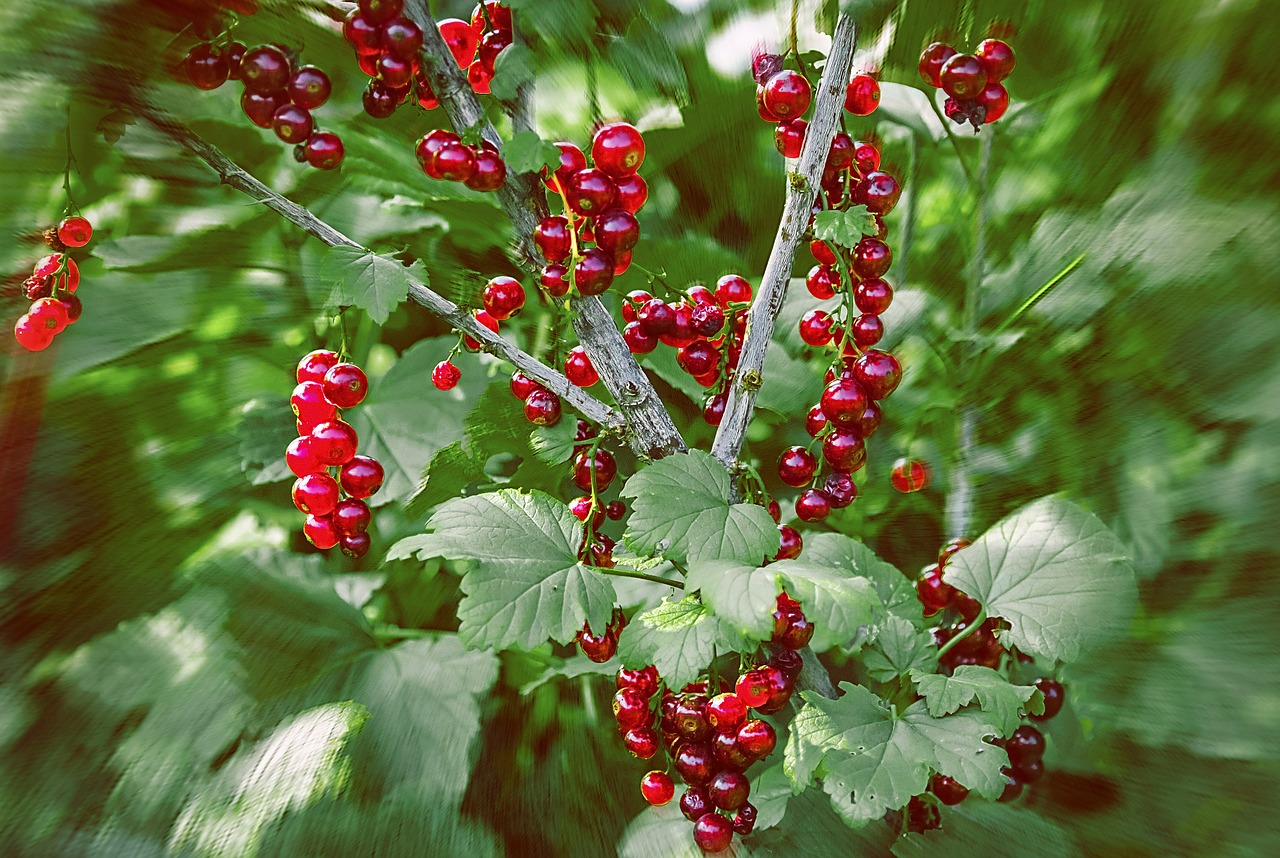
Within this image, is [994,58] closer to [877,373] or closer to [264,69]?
[877,373]

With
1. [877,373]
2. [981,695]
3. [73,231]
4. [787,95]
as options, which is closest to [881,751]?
[981,695]

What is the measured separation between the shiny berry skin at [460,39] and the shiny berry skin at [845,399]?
0.20 metres

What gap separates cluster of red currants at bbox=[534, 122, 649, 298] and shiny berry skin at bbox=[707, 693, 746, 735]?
171mm

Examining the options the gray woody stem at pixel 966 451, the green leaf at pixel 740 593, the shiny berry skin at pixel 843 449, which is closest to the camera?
the green leaf at pixel 740 593

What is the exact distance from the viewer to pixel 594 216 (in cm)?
32

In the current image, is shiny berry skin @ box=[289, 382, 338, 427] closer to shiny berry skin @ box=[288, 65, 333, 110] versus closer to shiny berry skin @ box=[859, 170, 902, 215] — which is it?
shiny berry skin @ box=[288, 65, 333, 110]

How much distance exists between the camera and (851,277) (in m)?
0.37

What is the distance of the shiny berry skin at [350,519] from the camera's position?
367 mm

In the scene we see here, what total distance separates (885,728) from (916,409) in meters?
0.25

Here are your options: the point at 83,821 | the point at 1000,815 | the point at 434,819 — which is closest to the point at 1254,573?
the point at 1000,815

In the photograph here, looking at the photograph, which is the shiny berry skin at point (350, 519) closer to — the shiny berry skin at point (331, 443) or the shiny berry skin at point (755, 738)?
the shiny berry skin at point (331, 443)

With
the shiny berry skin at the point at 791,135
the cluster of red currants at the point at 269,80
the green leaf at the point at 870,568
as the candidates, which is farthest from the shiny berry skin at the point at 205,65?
the green leaf at the point at 870,568

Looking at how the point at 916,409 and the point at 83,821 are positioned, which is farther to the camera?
the point at 916,409

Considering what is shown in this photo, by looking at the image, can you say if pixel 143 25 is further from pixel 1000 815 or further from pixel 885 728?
pixel 1000 815
